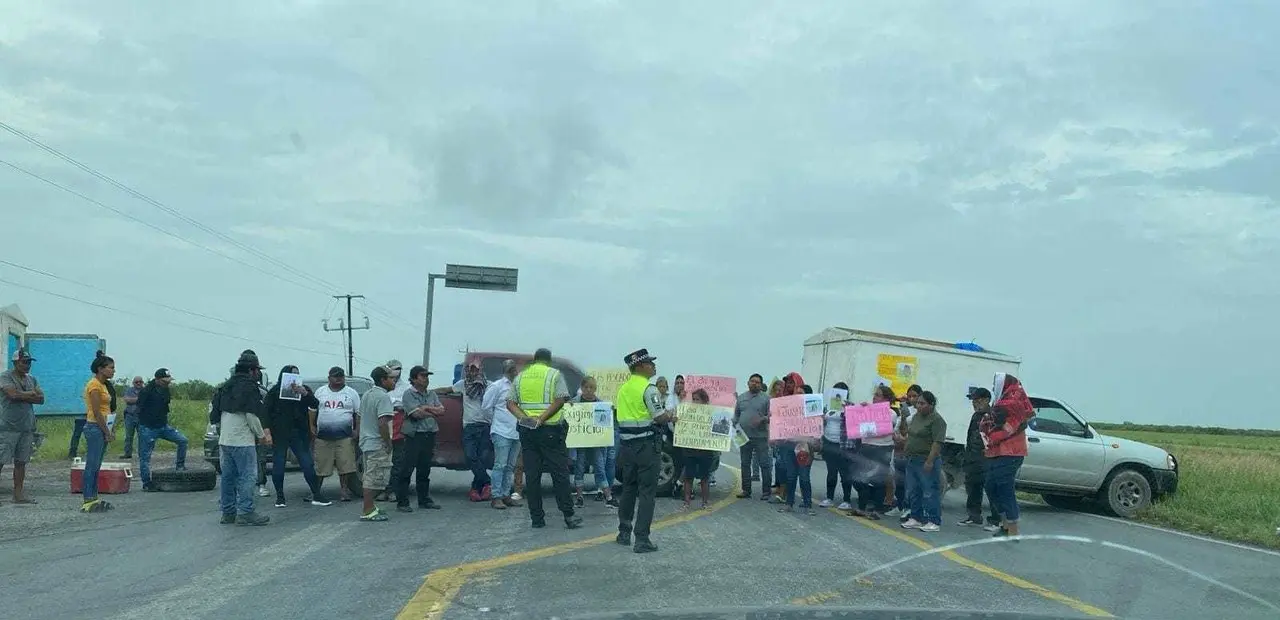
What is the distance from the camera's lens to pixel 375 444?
465 inches

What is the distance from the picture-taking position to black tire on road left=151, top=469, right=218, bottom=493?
591 inches

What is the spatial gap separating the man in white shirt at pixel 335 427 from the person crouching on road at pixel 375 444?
35.5 inches

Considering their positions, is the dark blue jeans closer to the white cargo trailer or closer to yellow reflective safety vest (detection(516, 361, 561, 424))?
yellow reflective safety vest (detection(516, 361, 561, 424))

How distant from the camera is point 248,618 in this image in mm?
6664

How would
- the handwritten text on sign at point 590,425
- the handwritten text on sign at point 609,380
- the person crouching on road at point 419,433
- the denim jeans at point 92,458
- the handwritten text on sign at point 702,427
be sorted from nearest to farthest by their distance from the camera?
the handwritten text on sign at point 590,425, the denim jeans at point 92,458, the person crouching on road at point 419,433, the handwritten text on sign at point 702,427, the handwritten text on sign at point 609,380

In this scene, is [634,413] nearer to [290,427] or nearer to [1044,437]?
[290,427]

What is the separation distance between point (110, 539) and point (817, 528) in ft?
23.1

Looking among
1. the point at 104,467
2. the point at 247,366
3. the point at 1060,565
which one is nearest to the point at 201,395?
the point at 104,467

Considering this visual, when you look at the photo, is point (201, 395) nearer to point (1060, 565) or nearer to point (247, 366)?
point (247, 366)

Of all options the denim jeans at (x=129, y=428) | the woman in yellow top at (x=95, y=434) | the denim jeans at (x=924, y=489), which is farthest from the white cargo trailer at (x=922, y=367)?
the denim jeans at (x=129, y=428)

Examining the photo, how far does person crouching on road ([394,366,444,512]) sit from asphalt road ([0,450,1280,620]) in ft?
2.05

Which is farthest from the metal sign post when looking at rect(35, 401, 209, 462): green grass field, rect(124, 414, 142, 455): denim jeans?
rect(124, 414, 142, 455): denim jeans

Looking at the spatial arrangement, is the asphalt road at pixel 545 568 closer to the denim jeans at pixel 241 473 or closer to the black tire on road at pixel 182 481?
the denim jeans at pixel 241 473

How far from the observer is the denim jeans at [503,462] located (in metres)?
12.8
